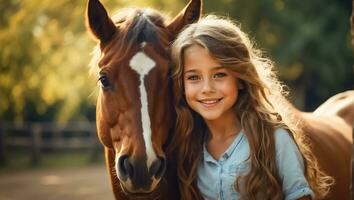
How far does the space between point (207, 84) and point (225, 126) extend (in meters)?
0.31

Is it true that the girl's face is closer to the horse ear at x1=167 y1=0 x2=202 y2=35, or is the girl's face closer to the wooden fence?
the horse ear at x1=167 y1=0 x2=202 y2=35

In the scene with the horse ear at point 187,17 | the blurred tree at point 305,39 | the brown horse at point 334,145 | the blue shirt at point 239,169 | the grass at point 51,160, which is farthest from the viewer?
the grass at point 51,160

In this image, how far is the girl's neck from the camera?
2914 millimetres

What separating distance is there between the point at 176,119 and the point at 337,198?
69.4 inches

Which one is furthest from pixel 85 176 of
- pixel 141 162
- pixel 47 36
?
pixel 141 162

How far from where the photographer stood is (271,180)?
2656 millimetres

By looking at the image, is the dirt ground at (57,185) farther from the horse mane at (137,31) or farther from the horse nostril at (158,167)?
the horse nostril at (158,167)

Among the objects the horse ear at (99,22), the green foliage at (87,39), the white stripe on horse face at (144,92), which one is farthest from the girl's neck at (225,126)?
the green foliage at (87,39)

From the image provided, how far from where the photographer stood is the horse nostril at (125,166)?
272cm

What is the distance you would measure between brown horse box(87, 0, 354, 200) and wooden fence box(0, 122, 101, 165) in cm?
1367

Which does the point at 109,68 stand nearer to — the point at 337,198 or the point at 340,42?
the point at 337,198

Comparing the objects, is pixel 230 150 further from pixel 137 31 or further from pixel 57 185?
pixel 57 185

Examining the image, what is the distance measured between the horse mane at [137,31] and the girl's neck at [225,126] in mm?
533

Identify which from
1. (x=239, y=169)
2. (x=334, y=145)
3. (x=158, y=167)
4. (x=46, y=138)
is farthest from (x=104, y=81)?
(x=46, y=138)
